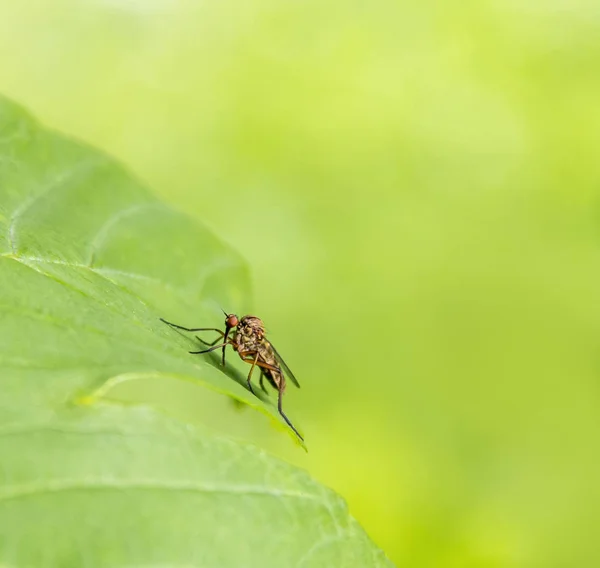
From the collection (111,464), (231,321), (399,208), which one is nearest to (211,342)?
(231,321)

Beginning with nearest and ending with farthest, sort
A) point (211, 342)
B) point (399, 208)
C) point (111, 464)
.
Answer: point (111, 464) → point (211, 342) → point (399, 208)

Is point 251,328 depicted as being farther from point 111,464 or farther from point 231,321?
point 111,464

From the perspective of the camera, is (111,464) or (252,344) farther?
(252,344)

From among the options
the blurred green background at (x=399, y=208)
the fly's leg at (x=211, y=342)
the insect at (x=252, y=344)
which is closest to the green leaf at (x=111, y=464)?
the fly's leg at (x=211, y=342)

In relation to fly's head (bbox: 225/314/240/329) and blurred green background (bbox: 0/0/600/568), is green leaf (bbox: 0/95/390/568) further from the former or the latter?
blurred green background (bbox: 0/0/600/568)

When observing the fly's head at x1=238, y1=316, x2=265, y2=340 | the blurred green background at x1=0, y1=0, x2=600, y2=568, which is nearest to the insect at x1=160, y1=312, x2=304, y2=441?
the fly's head at x1=238, y1=316, x2=265, y2=340

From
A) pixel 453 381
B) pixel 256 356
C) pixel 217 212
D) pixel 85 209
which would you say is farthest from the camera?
pixel 217 212

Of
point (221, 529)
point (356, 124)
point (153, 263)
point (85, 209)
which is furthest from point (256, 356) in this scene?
point (356, 124)

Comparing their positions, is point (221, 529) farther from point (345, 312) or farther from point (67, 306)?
point (345, 312)
